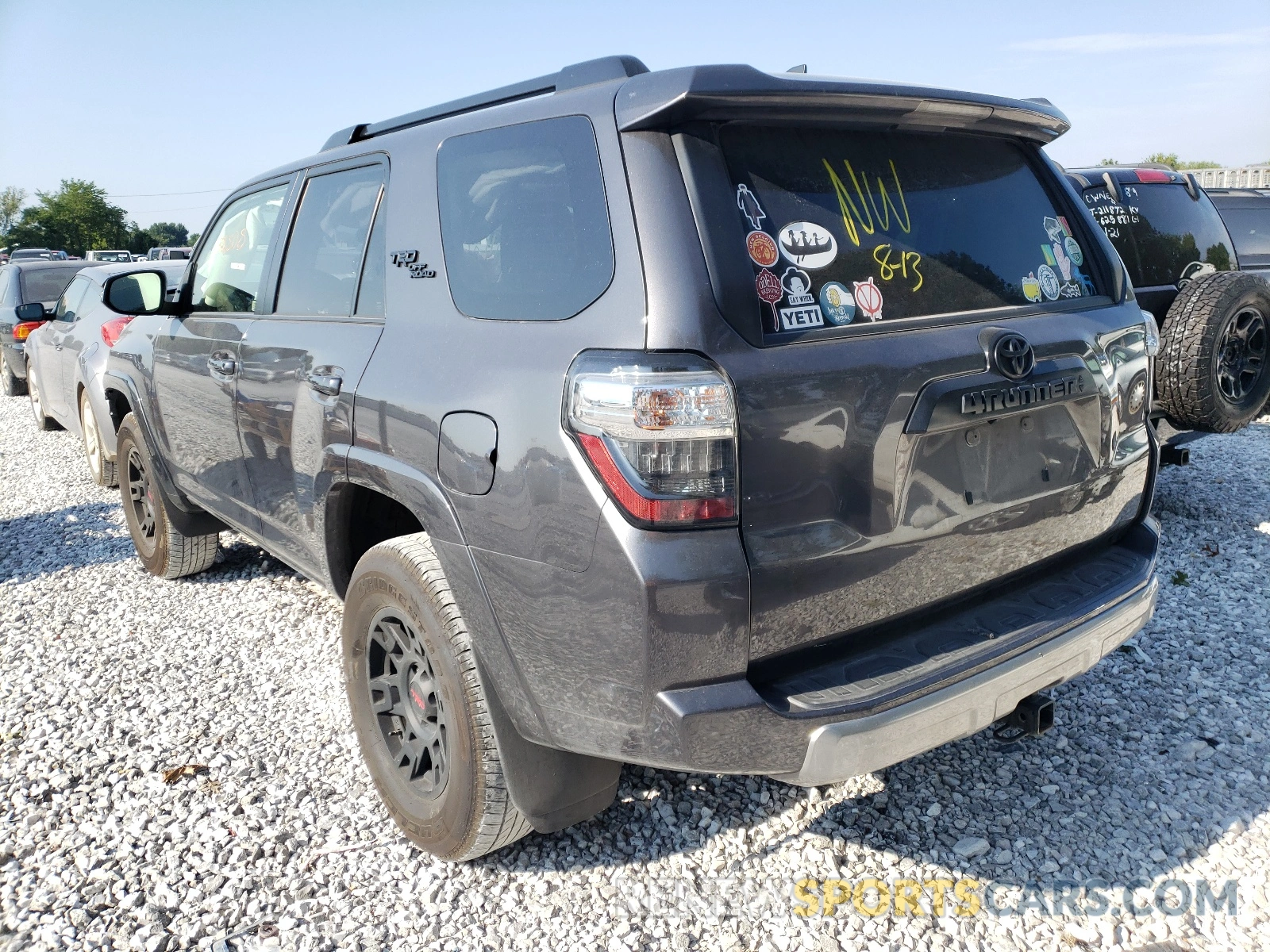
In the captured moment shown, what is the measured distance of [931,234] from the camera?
7.60 ft

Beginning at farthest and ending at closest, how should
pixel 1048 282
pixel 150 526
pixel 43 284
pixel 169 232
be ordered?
pixel 169 232 < pixel 43 284 < pixel 150 526 < pixel 1048 282

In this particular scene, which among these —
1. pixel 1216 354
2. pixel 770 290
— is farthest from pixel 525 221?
pixel 1216 354

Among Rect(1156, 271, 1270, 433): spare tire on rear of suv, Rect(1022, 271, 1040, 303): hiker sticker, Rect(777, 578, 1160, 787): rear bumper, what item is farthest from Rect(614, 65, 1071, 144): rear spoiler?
Rect(1156, 271, 1270, 433): spare tire on rear of suv

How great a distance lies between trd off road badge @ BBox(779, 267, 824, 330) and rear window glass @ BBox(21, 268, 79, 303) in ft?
37.6

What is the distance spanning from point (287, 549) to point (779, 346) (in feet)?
7.72

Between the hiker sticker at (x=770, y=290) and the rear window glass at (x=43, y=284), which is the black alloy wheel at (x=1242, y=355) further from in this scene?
the rear window glass at (x=43, y=284)

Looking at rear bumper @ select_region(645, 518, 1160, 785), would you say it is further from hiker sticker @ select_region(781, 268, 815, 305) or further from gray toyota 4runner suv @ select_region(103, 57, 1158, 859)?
hiker sticker @ select_region(781, 268, 815, 305)

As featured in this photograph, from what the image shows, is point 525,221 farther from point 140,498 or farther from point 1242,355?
point 1242,355

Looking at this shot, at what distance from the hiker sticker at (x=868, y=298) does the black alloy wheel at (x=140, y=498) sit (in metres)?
4.18

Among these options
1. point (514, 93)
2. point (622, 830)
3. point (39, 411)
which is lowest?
point (622, 830)

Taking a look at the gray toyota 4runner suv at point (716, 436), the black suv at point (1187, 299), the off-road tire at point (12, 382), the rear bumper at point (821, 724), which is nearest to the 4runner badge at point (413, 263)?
the gray toyota 4runner suv at point (716, 436)

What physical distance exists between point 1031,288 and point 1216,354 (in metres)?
2.82

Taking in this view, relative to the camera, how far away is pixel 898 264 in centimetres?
222

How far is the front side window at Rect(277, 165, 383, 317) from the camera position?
294 cm
